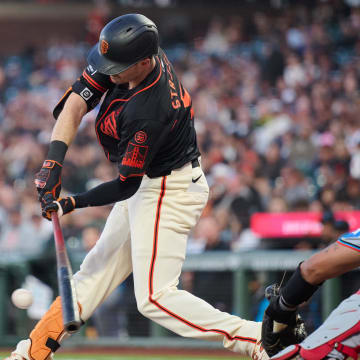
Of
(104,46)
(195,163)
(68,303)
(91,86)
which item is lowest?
(68,303)

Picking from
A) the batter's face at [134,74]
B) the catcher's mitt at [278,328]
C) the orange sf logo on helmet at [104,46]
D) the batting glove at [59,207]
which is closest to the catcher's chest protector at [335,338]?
the catcher's mitt at [278,328]

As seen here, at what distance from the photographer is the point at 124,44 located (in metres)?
3.77

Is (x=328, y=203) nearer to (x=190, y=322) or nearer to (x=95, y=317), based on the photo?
(x=95, y=317)

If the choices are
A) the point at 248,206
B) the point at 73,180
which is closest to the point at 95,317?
the point at 248,206

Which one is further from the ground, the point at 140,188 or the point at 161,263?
the point at 140,188

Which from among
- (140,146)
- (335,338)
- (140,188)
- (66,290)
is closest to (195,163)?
(140,188)

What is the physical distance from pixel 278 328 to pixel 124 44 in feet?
5.32

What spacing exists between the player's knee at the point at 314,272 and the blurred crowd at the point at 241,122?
3896mm

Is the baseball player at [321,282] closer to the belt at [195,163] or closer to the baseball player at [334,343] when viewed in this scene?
the baseball player at [334,343]

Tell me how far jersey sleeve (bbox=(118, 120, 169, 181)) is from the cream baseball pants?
0.91ft

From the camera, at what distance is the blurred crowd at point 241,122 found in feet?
27.6

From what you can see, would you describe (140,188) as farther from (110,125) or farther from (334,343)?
(334,343)

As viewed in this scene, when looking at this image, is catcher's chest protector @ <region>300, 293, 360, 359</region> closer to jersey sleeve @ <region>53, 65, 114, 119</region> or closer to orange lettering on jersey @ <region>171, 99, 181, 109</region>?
orange lettering on jersey @ <region>171, 99, 181, 109</region>

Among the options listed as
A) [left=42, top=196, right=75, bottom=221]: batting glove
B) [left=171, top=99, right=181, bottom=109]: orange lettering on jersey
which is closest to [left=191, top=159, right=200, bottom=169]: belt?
[left=171, top=99, right=181, bottom=109]: orange lettering on jersey
